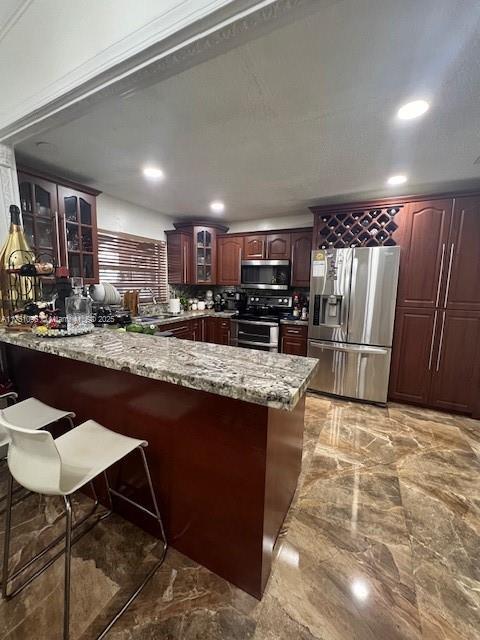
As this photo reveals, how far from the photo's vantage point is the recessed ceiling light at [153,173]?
2449 millimetres

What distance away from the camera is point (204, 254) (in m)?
4.29

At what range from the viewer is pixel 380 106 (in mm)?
1536

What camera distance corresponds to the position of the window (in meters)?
3.37

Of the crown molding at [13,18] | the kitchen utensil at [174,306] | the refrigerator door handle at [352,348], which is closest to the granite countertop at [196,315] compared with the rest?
the kitchen utensil at [174,306]

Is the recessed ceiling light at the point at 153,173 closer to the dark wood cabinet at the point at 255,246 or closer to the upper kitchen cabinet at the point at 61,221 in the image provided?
the upper kitchen cabinet at the point at 61,221

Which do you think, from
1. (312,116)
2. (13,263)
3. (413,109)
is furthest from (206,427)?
(413,109)

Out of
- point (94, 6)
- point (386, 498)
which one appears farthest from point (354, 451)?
point (94, 6)

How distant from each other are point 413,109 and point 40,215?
117 inches

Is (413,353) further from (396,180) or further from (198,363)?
(198,363)

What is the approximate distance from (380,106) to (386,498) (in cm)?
244

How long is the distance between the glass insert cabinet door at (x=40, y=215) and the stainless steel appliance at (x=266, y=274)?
8.10 feet

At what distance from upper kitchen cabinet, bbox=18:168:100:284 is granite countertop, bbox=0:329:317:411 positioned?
4.04 feet

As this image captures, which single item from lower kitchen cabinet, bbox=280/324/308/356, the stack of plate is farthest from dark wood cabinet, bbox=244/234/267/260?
the stack of plate

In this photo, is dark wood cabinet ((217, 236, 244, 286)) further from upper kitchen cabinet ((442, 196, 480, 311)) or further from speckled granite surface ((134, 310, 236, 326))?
upper kitchen cabinet ((442, 196, 480, 311))
